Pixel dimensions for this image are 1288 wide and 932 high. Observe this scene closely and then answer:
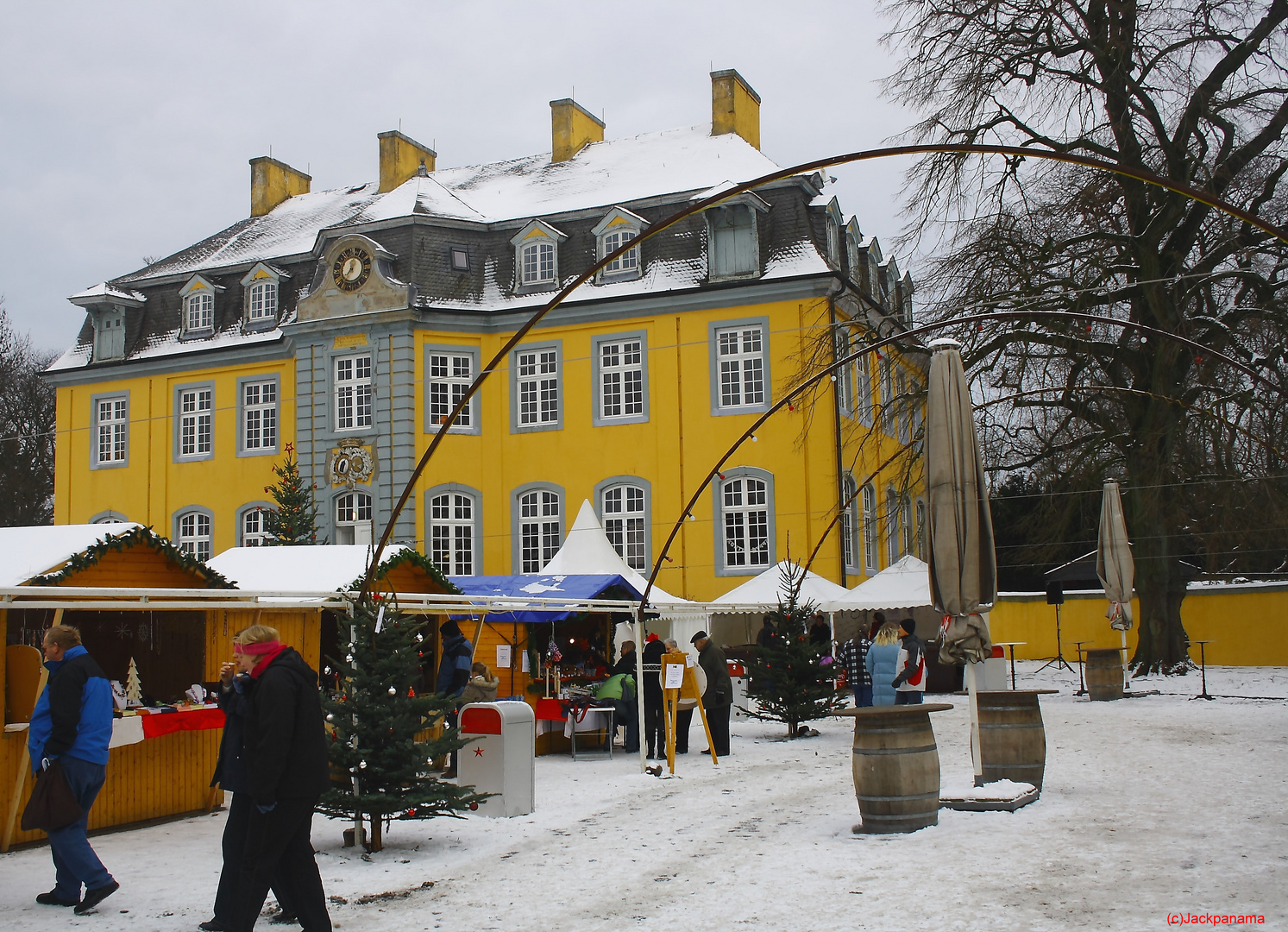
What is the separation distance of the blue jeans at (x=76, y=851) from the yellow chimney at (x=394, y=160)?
3192cm

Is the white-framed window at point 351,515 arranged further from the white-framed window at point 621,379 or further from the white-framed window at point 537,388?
the white-framed window at point 621,379

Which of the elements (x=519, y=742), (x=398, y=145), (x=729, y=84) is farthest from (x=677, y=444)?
(x=519, y=742)

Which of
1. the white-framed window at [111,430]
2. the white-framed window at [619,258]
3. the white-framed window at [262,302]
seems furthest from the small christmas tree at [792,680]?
the white-framed window at [111,430]

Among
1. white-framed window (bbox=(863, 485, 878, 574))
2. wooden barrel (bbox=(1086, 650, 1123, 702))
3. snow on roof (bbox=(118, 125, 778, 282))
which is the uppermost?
snow on roof (bbox=(118, 125, 778, 282))

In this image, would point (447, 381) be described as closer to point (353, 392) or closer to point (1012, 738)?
point (353, 392)

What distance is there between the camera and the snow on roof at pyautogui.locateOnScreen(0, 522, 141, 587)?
35.0 ft

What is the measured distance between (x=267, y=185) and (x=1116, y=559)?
30592mm

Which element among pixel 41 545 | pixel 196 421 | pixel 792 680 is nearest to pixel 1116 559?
pixel 792 680

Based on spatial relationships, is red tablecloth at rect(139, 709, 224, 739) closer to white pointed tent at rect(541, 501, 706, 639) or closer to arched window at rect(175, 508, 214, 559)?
white pointed tent at rect(541, 501, 706, 639)

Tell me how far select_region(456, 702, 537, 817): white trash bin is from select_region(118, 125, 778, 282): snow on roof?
71.2ft

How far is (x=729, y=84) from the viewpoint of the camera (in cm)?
3450

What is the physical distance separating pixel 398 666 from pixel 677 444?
2086 cm

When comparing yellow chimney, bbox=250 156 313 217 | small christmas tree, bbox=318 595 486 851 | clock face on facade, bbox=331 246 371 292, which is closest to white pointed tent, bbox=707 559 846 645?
small christmas tree, bbox=318 595 486 851

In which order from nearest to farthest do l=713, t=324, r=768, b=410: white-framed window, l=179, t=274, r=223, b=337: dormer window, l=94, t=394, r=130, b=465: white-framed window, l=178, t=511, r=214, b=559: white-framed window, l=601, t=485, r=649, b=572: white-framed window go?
l=713, t=324, r=768, b=410: white-framed window → l=601, t=485, r=649, b=572: white-framed window → l=178, t=511, r=214, b=559: white-framed window → l=179, t=274, r=223, b=337: dormer window → l=94, t=394, r=130, b=465: white-framed window
